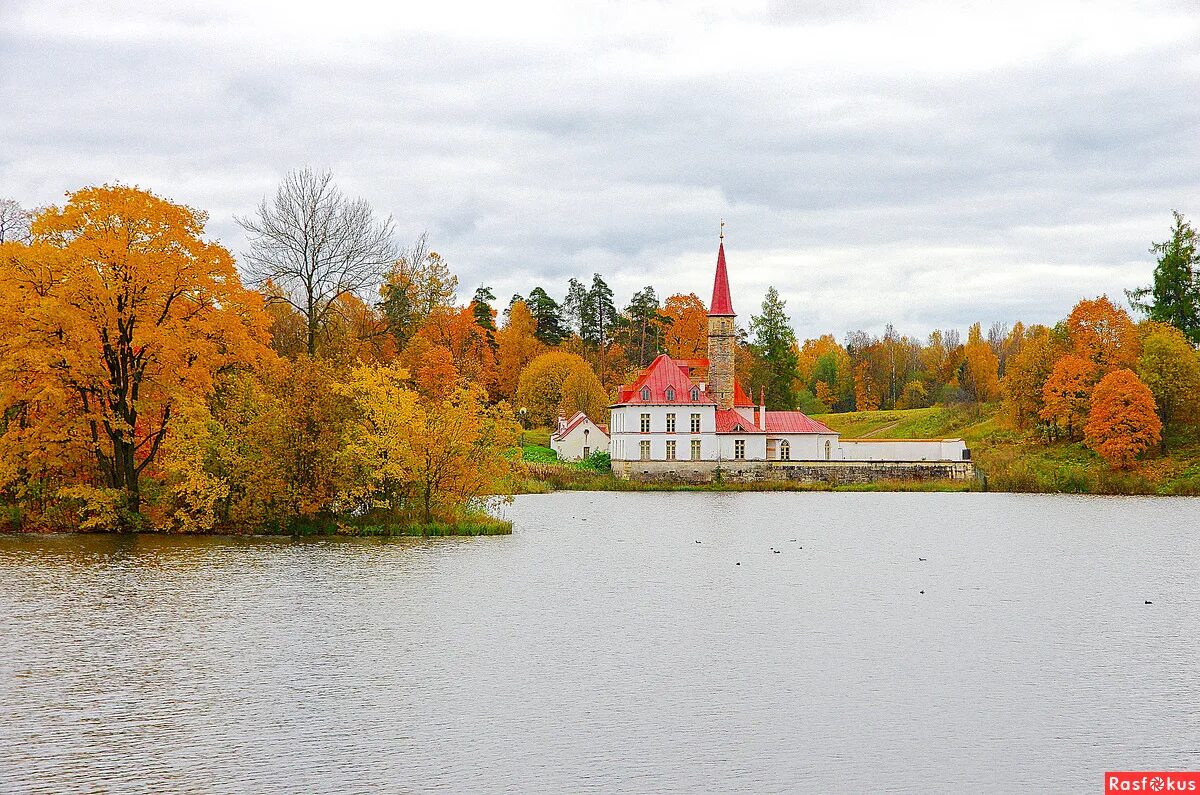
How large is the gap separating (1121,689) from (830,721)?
188 inches

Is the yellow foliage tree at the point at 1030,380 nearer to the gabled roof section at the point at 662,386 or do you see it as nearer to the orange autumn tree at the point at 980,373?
the gabled roof section at the point at 662,386

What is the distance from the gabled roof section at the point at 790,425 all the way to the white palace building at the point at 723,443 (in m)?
0.07

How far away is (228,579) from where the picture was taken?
86.8 feet

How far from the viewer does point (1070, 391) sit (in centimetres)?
7319

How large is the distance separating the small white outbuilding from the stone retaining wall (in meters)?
6.87

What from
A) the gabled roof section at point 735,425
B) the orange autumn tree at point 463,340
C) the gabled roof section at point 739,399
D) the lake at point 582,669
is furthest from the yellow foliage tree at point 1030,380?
the lake at point 582,669

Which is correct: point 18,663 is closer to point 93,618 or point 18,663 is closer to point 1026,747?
point 93,618

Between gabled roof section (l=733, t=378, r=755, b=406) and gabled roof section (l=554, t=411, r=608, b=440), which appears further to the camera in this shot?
gabled roof section (l=554, t=411, r=608, b=440)

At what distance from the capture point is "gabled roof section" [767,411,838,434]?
3152 inches

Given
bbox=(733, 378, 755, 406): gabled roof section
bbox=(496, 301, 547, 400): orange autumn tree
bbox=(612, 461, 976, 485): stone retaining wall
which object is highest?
bbox=(496, 301, 547, 400): orange autumn tree

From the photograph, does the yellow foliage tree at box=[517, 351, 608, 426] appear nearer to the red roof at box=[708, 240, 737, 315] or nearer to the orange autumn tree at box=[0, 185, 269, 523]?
the red roof at box=[708, 240, 737, 315]

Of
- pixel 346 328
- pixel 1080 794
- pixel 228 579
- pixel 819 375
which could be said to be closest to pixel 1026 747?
pixel 1080 794

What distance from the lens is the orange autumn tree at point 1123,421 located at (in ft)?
224

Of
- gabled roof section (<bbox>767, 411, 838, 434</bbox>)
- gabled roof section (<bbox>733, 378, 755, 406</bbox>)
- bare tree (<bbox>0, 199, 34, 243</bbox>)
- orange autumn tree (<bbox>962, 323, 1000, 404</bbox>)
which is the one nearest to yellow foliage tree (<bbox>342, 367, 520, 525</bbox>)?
bare tree (<bbox>0, 199, 34, 243</bbox>)
